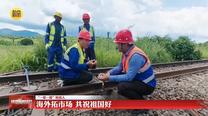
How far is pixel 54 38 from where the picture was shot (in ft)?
42.8

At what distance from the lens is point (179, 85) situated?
37.5 ft

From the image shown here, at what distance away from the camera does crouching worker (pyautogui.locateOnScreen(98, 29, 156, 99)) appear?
720 cm

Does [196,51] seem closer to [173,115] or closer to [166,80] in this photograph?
[166,80]

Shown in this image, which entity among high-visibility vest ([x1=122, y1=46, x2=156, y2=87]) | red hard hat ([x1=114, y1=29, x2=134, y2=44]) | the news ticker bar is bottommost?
the news ticker bar

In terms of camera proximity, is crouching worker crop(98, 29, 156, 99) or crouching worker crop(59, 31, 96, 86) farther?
crouching worker crop(59, 31, 96, 86)

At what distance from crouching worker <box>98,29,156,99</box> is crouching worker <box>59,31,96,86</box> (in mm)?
888

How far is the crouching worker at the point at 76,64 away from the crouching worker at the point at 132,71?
2.91ft

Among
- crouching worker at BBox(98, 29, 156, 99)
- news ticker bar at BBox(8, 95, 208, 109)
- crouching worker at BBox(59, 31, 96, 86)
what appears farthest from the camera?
crouching worker at BBox(59, 31, 96, 86)

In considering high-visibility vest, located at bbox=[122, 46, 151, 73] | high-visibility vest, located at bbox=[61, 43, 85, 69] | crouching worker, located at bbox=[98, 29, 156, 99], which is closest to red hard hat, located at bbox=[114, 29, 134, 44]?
crouching worker, located at bbox=[98, 29, 156, 99]

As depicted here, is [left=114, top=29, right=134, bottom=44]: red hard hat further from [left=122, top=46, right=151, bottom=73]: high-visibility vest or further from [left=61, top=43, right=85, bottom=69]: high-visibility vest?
[left=61, top=43, right=85, bottom=69]: high-visibility vest

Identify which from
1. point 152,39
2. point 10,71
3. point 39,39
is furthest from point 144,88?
point 152,39

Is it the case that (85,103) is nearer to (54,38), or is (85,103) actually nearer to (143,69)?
(143,69)

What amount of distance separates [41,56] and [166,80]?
445 cm

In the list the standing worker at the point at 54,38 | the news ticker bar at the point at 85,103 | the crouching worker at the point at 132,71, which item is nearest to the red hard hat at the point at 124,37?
the crouching worker at the point at 132,71
